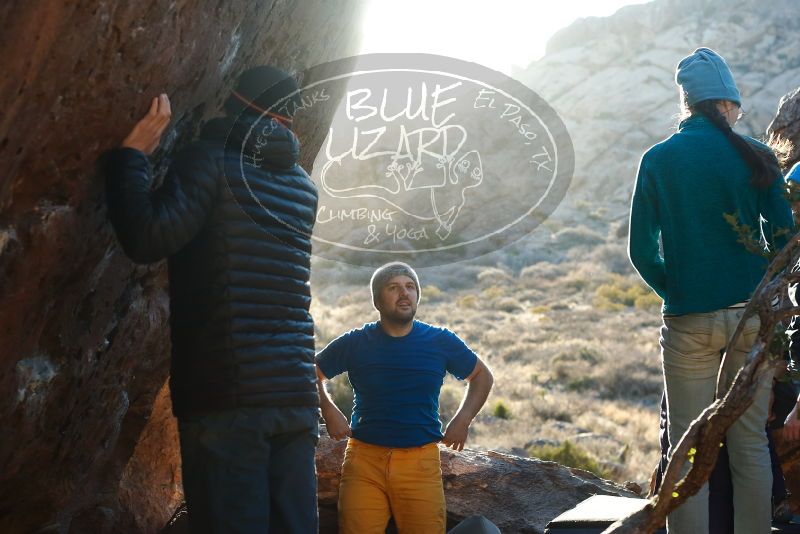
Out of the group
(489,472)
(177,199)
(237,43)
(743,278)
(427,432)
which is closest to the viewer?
(177,199)

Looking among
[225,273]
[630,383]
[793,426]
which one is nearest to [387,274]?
[225,273]

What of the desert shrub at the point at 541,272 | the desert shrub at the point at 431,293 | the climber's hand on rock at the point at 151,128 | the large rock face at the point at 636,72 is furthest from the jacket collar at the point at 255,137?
the large rock face at the point at 636,72

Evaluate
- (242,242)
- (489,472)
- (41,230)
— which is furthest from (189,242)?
(489,472)

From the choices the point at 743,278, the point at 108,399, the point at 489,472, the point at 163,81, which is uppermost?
the point at 163,81

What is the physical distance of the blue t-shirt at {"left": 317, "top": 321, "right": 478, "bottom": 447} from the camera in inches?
194

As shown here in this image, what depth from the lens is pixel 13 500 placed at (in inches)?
162

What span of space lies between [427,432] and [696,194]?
5.96 feet

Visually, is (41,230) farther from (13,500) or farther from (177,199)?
(13,500)

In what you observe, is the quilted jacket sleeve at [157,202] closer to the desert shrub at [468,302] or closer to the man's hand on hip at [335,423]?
the man's hand on hip at [335,423]

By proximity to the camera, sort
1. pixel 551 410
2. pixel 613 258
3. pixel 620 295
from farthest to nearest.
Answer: pixel 613 258 → pixel 620 295 → pixel 551 410

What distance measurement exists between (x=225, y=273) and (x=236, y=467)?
0.70 m

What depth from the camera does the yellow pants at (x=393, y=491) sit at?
4.87m

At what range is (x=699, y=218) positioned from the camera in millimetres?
4105

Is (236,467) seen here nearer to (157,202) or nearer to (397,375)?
(157,202)
